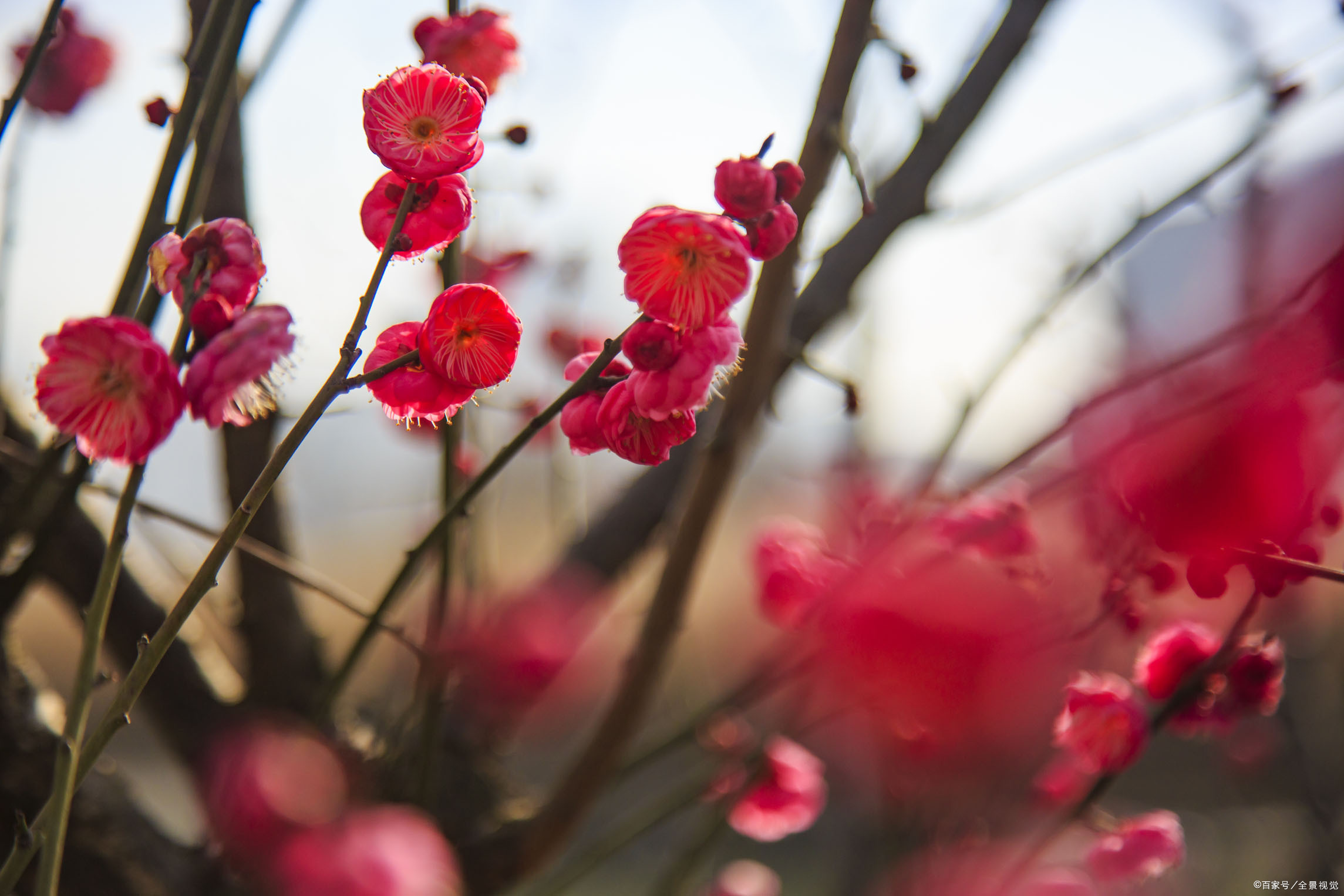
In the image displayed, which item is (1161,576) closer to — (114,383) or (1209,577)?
(1209,577)

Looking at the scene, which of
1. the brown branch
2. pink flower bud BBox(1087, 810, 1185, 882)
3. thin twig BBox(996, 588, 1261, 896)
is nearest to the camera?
thin twig BBox(996, 588, 1261, 896)

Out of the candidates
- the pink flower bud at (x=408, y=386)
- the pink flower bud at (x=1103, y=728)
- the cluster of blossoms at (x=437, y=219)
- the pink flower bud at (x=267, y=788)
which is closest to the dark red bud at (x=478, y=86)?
the cluster of blossoms at (x=437, y=219)

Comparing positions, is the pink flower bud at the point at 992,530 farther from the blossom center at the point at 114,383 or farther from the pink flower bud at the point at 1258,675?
the blossom center at the point at 114,383

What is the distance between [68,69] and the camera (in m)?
0.78

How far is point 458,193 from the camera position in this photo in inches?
15.1

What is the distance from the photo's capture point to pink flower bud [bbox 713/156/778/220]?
0.35 meters

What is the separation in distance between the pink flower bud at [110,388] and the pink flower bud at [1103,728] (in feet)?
1.94

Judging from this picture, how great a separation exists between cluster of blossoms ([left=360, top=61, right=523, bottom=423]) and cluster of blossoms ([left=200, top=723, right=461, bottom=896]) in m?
0.19

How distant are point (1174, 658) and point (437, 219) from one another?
571mm

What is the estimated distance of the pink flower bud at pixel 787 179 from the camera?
366 mm

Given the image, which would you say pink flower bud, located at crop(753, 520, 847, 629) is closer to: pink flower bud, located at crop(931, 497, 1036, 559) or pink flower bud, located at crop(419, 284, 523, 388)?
pink flower bud, located at crop(931, 497, 1036, 559)

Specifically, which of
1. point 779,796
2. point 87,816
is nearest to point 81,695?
point 87,816

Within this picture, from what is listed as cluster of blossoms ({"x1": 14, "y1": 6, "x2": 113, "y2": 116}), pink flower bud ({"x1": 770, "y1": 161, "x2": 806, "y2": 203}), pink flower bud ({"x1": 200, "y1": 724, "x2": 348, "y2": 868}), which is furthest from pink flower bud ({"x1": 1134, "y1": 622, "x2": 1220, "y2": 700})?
cluster of blossoms ({"x1": 14, "y1": 6, "x2": 113, "y2": 116})

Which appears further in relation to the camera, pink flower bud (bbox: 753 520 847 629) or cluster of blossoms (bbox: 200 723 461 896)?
pink flower bud (bbox: 753 520 847 629)
